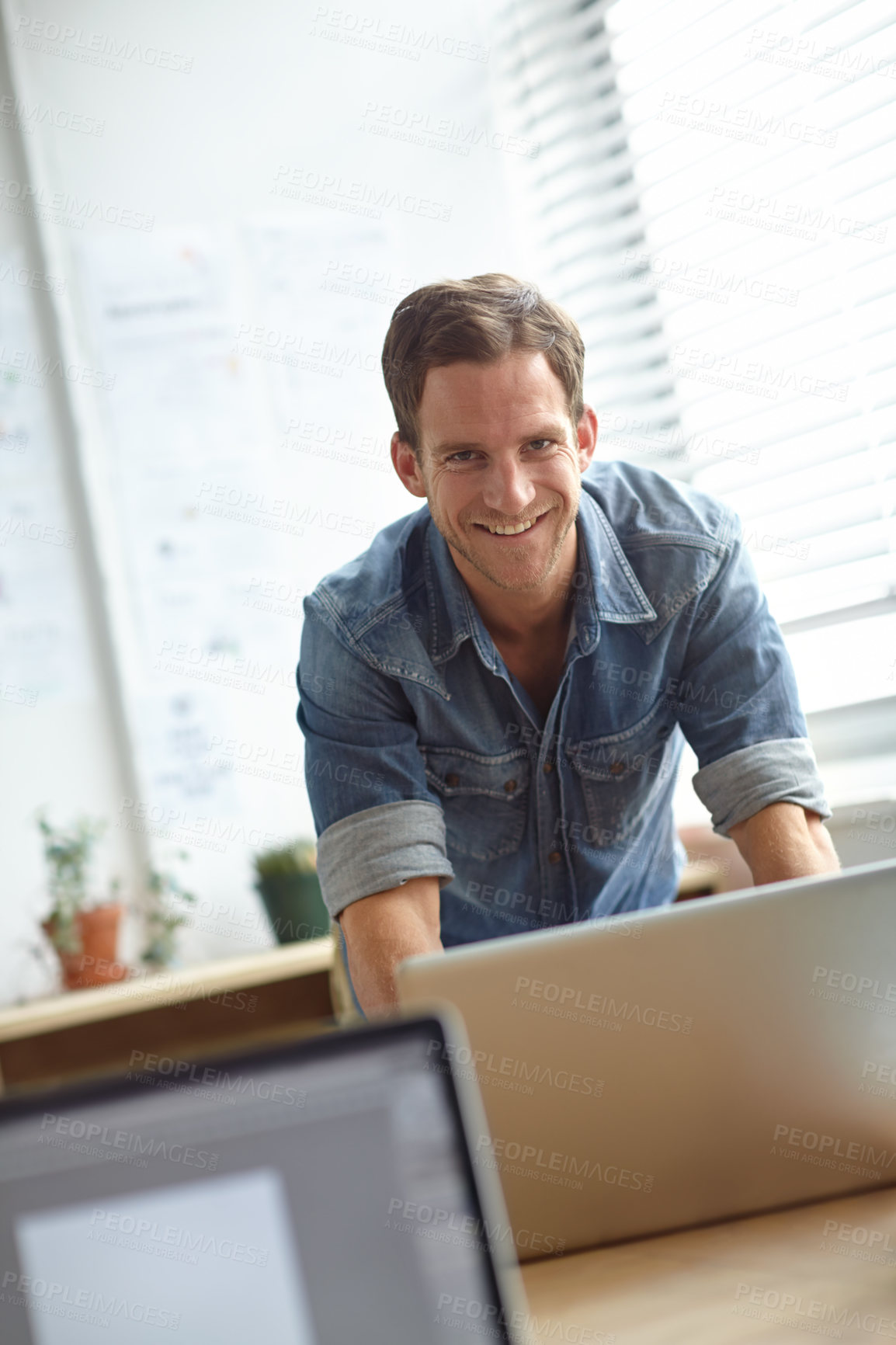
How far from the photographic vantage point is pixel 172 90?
257 cm

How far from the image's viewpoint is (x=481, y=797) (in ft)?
4.68

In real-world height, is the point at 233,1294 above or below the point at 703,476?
below

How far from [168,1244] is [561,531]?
105 centimetres

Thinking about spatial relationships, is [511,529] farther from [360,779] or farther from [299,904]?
[299,904]

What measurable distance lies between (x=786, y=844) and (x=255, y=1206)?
0.90m

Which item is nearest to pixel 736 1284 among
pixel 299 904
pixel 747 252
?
pixel 299 904

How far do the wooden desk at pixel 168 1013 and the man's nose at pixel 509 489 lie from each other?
107 centimetres

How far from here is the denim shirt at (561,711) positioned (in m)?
1.31

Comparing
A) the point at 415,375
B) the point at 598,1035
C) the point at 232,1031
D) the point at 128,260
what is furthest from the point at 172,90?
the point at 598,1035

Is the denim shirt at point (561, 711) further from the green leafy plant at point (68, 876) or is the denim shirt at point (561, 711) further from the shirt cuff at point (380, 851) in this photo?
the green leafy plant at point (68, 876)

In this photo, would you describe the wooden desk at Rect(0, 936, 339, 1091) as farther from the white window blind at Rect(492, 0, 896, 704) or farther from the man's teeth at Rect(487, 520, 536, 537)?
the white window blind at Rect(492, 0, 896, 704)

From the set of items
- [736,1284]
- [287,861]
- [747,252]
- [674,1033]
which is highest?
[747,252]

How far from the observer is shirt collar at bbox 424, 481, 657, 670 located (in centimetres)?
139

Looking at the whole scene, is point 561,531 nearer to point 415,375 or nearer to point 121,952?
point 415,375
